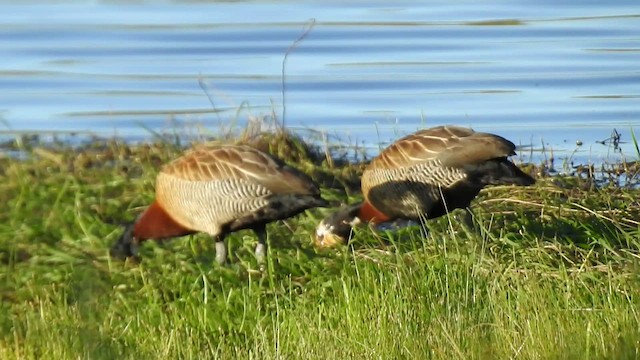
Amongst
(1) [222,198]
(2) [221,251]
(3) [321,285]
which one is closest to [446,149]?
(1) [222,198]

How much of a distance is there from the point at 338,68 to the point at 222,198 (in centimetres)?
688

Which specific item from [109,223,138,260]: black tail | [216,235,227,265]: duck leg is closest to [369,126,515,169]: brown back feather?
[216,235,227,265]: duck leg

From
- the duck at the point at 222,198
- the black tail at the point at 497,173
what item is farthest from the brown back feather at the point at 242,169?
the black tail at the point at 497,173

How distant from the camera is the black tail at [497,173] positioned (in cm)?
784

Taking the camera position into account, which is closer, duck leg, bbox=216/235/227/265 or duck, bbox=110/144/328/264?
duck leg, bbox=216/235/227/265

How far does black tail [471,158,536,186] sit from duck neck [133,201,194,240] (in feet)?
4.81

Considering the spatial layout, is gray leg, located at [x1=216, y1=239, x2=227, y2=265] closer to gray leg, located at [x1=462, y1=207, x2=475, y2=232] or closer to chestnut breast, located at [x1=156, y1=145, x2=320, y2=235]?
chestnut breast, located at [x1=156, y1=145, x2=320, y2=235]

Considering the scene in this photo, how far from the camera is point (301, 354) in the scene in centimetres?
547

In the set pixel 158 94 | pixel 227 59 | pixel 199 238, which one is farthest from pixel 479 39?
pixel 199 238

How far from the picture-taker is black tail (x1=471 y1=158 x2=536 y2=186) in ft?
25.7

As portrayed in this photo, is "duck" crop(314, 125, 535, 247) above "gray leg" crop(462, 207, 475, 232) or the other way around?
above

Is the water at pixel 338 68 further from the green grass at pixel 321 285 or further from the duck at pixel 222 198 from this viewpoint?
the duck at pixel 222 198

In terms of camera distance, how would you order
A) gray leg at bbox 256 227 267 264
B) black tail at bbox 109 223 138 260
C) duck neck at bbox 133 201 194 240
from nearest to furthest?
gray leg at bbox 256 227 267 264, black tail at bbox 109 223 138 260, duck neck at bbox 133 201 194 240

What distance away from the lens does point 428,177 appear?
803cm
